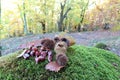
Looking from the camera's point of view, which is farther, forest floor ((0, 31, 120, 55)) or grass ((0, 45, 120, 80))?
forest floor ((0, 31, 120, 55))

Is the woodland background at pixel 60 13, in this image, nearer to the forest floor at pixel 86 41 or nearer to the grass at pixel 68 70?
the forest floor at pixel 86 41

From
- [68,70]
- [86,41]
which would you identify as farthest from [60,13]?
[68,70]

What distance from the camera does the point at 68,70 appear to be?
6.29ft

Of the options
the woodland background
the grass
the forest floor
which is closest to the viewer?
the grass

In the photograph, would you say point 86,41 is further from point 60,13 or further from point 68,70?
point 68,70

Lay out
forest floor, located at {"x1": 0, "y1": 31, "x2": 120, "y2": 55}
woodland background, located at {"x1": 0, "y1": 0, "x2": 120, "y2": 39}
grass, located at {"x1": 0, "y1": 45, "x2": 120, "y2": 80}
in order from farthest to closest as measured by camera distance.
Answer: woodland background, located at {"x1": 0, "y1": 0, "x2": 120, "y2": 39} → forest floor, located at {"x1": 0, "y1": 31, "x2": 120, "y2": 55} → grass, located at {"x1": 0, "y1": 45, "x2": 120, "y2": 80}

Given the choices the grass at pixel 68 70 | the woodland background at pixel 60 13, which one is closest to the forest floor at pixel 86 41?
the woodland background at pixel 60 13

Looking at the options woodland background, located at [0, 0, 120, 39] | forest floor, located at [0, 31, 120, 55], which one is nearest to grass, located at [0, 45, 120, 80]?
forest floor, located at [0, 31, 120, 55]

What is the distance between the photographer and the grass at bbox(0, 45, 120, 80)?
1.91m

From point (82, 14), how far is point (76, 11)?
138 centimetres

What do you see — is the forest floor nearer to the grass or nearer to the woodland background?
the woodland background

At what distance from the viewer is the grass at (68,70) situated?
75.3 inches

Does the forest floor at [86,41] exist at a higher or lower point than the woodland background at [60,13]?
lower

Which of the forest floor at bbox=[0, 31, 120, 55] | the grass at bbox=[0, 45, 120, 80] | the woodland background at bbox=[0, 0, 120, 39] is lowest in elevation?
the forest floor at bbox=[0, 31, 120, 55]
